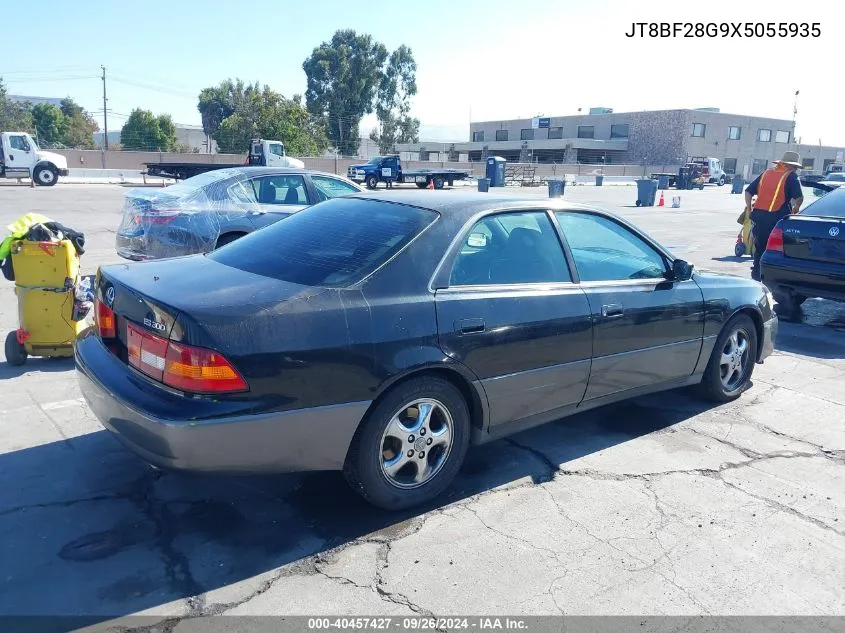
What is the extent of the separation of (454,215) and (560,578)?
1889mm

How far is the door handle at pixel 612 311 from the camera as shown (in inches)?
161

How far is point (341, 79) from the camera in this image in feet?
232

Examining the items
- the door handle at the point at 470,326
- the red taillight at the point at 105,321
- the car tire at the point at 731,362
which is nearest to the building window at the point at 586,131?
the car tire at the point at 731,362

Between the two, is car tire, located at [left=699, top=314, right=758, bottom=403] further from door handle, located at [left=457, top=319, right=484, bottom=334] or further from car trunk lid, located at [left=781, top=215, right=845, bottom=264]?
car trunk lid, located at [left=781, top=215, right=845, bottom=264]

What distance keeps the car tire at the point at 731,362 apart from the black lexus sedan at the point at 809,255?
274 cm

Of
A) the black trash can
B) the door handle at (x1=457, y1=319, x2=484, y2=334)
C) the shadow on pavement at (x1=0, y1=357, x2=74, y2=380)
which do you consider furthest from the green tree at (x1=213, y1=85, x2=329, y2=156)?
the door handle at (x1=457, y1=319, x2=484, y2=334)

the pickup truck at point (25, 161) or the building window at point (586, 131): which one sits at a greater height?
the building window at point (586, 131)

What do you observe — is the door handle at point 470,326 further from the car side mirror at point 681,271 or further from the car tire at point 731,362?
the car tire at point 731,362

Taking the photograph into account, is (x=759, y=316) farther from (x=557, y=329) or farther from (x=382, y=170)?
(x=382, y=170)

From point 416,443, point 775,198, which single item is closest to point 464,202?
point 416,443

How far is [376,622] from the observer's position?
8.70ft

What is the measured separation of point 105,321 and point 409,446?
170 centimetres

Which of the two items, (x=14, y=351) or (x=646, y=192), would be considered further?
(x=646, y=192)

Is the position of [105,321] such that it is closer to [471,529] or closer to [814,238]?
[471,529]
